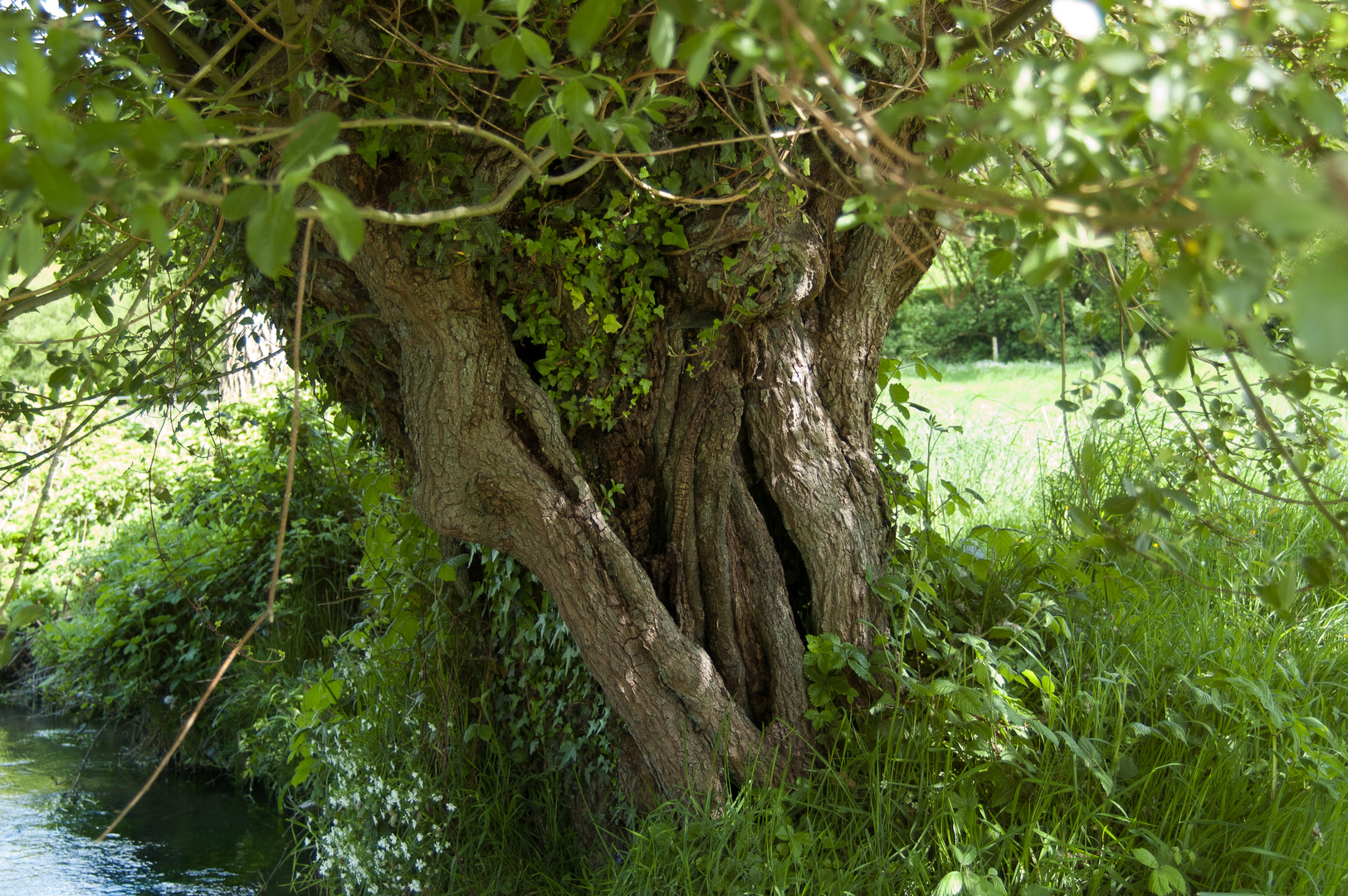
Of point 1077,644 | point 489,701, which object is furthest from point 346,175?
point 1077,644

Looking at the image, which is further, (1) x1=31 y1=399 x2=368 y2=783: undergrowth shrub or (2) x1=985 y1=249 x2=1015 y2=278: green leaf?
(1) x1=31 y1=399 x2=368 y2=783: undergrowth shrub

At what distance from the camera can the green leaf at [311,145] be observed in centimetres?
95

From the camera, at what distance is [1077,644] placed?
9.01 ft

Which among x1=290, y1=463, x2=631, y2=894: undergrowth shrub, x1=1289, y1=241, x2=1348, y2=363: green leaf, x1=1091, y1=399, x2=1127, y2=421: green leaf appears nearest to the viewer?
x1=1289, y1=241, x2=1348, y2=363: green leaf

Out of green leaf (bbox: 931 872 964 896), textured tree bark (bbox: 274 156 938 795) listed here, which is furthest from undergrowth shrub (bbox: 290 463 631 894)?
green leaf (bbox: 931 872 964 896)

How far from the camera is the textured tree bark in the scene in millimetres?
2461

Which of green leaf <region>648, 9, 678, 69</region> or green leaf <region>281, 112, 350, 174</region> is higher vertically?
green leaf <region>648, 9, 678, 69</region>

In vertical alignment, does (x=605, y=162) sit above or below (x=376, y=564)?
above

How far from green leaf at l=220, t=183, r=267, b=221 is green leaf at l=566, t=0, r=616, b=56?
36cm

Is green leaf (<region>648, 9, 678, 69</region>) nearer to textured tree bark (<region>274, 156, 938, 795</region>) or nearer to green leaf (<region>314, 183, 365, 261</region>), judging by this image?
green leaf (<region>314, 183, 365, 261</region>)

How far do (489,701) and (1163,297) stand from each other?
2.84 m

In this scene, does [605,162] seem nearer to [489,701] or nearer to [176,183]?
[176,183]

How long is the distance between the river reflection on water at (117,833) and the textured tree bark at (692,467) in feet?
7.80

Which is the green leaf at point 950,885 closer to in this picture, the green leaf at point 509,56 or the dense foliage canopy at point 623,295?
the dense foliage canopy at point 623,295
